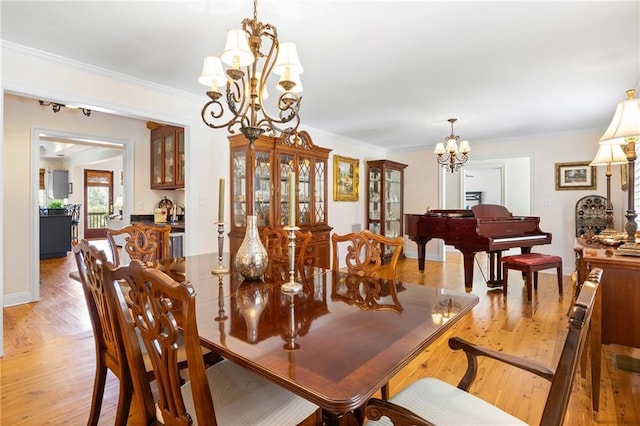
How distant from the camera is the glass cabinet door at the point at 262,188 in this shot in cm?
377

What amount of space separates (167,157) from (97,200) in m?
7.28

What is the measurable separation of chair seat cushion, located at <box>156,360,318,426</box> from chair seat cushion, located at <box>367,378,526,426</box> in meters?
0.27

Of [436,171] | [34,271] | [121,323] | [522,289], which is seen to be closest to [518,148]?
[436,171]

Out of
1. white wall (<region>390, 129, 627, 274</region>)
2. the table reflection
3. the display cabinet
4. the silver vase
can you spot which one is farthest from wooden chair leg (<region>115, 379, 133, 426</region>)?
white wall (<region>390, 129, 627, 274</region>)

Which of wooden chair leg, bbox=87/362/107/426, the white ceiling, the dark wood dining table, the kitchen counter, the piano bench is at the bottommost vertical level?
wooden chair leg, bbox=87/362/107/426

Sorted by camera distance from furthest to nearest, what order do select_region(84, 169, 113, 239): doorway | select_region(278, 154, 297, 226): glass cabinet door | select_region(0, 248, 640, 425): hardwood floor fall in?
select_region(84, 169, 113, 239): doorway
select_region(278, 154, 297, 226): glass cabinet door
select_region(0, 248, 640, 425): hardwood floor

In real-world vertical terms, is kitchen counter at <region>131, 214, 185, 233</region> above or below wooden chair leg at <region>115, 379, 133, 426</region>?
above

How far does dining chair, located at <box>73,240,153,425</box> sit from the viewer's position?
1205mm

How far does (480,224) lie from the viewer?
3.72 meters

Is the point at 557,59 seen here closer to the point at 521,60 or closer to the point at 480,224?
the point at 521,60

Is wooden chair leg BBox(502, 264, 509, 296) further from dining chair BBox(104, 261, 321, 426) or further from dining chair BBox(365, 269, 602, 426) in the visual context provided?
dining chair BBox(104, 261, 321, 426)

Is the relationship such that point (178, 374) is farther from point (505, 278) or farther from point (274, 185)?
point (505, 278)

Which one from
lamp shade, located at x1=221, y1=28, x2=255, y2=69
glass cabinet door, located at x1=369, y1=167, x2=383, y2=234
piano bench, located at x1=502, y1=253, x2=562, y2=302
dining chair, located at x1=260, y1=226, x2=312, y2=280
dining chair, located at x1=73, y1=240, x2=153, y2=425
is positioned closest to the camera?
dining chair, located at x1=73, y1=240, x2=153, y2=425

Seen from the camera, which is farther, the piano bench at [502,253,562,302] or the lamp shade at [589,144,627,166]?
the piano bench at [502,253,562,302]
